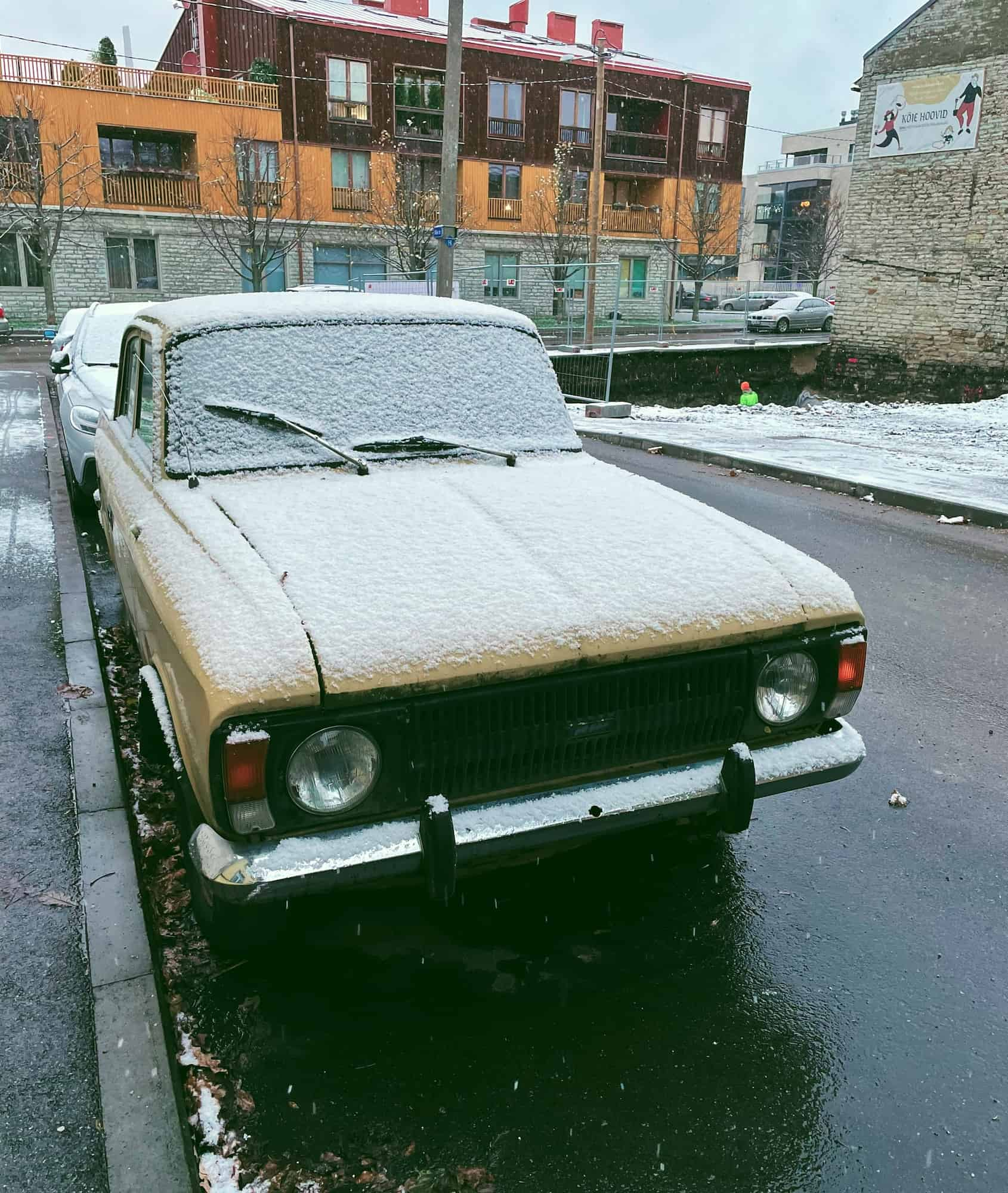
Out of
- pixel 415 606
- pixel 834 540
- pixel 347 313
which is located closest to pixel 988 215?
pixel 834 540

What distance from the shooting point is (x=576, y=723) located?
2.70m

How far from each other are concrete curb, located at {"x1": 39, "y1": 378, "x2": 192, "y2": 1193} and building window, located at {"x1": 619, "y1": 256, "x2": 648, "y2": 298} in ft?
151

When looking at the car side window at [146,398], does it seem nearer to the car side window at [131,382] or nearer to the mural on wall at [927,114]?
the car side window at [131,382]

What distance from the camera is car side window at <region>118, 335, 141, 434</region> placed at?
4520 millimetres

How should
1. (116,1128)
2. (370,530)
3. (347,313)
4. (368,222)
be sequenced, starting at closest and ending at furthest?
(116,1128)
(370,530)
(347,313)
(368,222)

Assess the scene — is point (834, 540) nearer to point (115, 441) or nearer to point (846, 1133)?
point (115, 441)

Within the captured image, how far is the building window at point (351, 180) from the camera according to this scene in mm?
43250

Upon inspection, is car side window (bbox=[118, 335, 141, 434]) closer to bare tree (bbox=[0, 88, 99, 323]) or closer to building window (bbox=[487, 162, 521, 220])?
bare tree (bbox=[0, 88, 99, 323])

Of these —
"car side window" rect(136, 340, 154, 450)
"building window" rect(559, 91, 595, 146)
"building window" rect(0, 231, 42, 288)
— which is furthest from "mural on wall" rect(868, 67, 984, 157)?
"building window" rect(0, 231, 42, 288)

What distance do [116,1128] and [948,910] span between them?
8.52ft

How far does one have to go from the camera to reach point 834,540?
867 centimetres

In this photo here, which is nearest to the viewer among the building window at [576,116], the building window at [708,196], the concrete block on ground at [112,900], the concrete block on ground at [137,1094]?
the concrete block on ground at [137,1094]

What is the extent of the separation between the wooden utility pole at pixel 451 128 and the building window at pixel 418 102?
94.2 ft

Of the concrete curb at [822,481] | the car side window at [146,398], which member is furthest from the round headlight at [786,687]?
the concrete curb at [822,481]
